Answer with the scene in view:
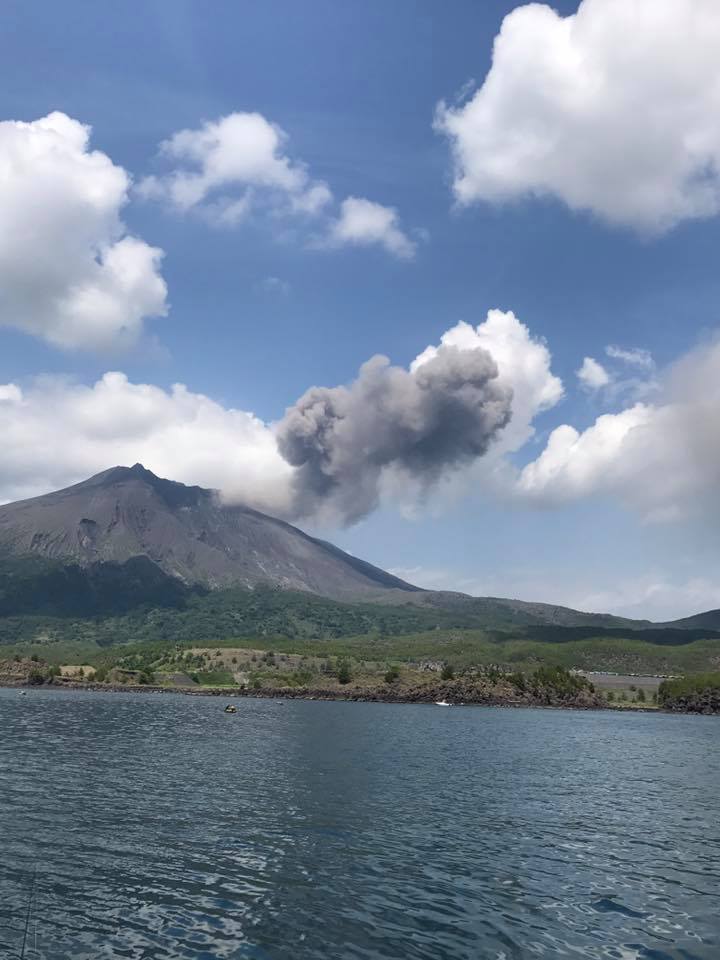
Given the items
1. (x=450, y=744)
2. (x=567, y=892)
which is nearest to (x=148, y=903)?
(x=567, y=892)

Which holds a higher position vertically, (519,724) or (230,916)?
(230,916)

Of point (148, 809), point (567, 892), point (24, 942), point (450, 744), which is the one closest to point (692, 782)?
point (450, 744)

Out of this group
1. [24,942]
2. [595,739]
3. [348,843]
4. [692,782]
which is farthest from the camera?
[595,739]

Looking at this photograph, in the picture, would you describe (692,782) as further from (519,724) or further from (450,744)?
(519,724)

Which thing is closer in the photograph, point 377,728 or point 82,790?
point 82,790

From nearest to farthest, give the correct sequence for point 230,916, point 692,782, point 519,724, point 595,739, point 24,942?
point 24,942, point 230,916, point 692,782, point 595,739, point 519,724

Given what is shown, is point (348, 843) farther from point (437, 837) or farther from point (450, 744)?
point (450, 744)

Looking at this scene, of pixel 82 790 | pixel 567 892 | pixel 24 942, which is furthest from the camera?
pixel 82 790

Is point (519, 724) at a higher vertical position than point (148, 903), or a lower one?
lower

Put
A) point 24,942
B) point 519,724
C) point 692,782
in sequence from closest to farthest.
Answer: point 24,942 → point 692,782 → point 519,724
